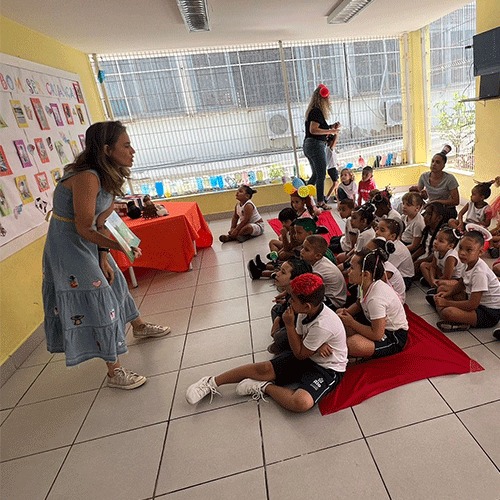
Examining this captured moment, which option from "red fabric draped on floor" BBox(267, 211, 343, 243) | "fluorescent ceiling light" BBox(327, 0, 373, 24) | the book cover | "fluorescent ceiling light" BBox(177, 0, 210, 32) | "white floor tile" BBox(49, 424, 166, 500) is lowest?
"red fabric draped on floor" BBox(267, 211, 343, 243)

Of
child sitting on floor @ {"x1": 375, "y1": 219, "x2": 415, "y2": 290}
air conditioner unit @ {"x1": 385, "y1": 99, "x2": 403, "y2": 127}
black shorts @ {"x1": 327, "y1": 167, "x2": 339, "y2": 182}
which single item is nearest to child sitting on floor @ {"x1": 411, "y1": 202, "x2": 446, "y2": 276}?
child sitting on floor @ {"x1": 375, "y1": 219, "x2": 415, "y2": 290}

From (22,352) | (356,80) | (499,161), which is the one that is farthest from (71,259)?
(356,80)

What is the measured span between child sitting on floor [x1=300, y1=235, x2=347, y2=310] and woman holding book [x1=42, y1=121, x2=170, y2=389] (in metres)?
1.11

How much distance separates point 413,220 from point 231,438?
236cm

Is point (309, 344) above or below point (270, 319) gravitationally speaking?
above

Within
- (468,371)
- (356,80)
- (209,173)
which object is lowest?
(468,371)

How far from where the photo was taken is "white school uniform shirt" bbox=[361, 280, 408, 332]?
6.13ft

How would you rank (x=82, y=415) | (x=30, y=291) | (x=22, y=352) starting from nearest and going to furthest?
(x=82, y=415) → (x=22, y=352) → (x=30, y=291)

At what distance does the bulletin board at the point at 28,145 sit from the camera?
256cm

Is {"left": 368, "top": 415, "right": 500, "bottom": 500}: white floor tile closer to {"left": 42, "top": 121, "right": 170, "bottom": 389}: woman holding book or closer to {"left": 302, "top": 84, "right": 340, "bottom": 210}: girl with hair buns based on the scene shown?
{"left": 42, "top": 121, "right": 170, "bottom": 389}: woman holding book

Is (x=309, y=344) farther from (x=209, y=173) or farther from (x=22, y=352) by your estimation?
(x=209, y=173)

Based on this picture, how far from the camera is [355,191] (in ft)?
16.0

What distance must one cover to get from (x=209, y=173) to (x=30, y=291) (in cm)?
346

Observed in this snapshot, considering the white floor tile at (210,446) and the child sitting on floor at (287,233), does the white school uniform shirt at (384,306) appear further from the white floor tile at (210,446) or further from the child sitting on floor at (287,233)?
the child sitting on floor at (287,233)
